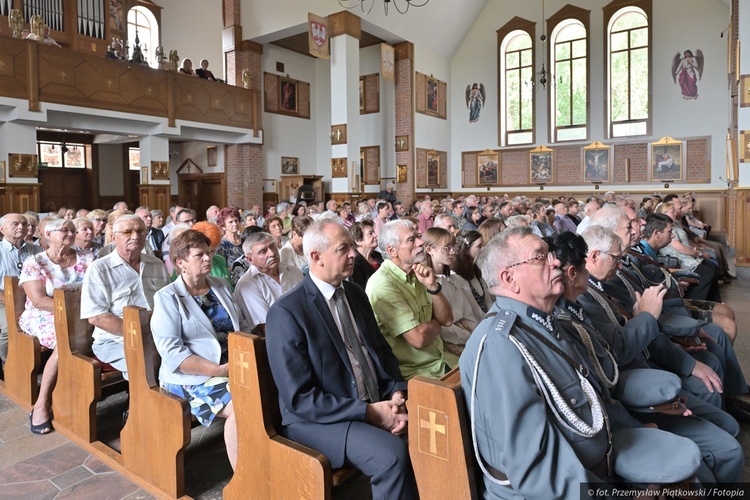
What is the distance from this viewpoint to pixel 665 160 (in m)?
16.5

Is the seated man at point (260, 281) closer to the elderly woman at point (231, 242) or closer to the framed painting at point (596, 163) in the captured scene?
the elderly woman at point (231, 242)

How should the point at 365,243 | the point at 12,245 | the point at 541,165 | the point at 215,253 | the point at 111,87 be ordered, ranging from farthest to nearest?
the point at 541,165
the point at 111,87
the point at 12,245
the point at 215,253
the point at 365,243

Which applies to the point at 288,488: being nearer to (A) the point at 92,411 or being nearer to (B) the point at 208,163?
(A) the point at 92,411

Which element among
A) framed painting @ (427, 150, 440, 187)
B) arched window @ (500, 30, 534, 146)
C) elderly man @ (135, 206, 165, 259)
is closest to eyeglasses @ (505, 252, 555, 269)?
elderly man @ (135, 206, 165, 259)

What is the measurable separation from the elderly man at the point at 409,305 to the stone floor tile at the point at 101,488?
60.6 inches

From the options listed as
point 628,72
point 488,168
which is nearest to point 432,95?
point 488,168

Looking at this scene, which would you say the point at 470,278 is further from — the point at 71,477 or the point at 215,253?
the point at 71,477

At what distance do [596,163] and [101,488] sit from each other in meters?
17.7

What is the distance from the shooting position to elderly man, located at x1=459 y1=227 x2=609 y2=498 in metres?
1.53

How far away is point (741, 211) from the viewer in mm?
8758

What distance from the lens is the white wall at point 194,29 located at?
17.0m

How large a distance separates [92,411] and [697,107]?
59.3ft

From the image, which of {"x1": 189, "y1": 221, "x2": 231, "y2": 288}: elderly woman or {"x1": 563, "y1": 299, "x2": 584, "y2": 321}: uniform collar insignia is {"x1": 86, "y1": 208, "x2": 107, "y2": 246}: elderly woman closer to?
{"x1": 189, "y1": 221, "x2": 231, "y2": 288}: elderly woman

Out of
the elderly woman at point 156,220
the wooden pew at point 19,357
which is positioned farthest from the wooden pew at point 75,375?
the elderly woman at point 156,220
